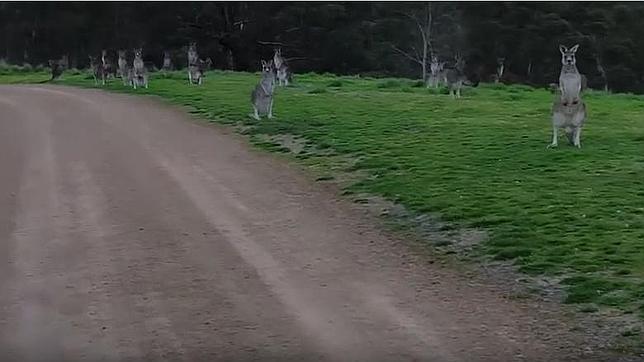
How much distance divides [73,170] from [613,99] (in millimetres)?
19685

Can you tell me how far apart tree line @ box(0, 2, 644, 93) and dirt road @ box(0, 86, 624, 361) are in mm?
33422

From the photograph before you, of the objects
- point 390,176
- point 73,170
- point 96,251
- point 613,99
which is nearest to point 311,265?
point 96,251

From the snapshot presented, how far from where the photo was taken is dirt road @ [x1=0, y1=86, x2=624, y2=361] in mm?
6281

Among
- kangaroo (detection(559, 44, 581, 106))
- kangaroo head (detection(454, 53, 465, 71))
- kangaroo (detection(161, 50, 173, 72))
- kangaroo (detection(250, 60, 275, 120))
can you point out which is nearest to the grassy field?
kangaroo (detection(250, 60, 275, 120))

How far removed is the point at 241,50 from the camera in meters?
48.6

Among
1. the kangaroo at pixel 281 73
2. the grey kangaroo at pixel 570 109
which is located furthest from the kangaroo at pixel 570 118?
the kangaroo at pixel 281 73

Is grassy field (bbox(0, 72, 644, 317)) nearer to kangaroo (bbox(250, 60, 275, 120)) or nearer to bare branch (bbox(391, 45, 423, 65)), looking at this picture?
kangaroo (bbox(250, 60, 275, 120))

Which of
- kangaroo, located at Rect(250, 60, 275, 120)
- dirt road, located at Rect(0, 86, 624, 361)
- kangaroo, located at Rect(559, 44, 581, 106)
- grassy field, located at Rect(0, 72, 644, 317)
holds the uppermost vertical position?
kangaroo, located at Rect(559, 44, 581, 106)

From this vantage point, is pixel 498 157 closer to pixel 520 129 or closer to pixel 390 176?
pixel 390 176

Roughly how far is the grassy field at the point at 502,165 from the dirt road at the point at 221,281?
3.11 ft

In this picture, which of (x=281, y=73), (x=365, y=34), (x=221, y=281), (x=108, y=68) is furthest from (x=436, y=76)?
(x=221, y=281)

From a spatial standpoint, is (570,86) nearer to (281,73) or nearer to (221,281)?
(221,281)

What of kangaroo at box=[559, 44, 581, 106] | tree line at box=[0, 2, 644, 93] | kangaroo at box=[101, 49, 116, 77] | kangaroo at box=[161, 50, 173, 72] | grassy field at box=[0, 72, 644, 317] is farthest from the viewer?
tree line at box=[0, 2, 644, 93]

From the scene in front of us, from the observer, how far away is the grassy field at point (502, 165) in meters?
8.59
